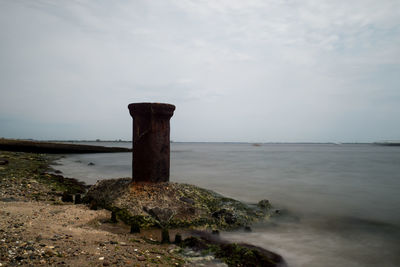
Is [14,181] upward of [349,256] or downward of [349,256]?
upward

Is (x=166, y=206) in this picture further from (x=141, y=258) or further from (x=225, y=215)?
(x=141, y=258)

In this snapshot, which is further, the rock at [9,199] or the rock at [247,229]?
the rock at [9,199]

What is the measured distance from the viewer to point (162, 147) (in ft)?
19.0

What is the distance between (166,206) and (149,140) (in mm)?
1464

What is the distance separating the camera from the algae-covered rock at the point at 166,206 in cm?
478

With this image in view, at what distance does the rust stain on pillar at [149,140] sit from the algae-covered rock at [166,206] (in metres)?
0.26

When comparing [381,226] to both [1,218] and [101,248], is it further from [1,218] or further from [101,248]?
[1,218]

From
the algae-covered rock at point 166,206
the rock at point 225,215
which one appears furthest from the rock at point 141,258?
the rock at point 225,215

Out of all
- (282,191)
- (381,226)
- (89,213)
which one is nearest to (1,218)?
(89,213)

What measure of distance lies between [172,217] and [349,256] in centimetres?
304

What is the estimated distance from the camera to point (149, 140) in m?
5.65

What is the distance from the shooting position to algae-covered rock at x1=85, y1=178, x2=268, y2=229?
4777mm

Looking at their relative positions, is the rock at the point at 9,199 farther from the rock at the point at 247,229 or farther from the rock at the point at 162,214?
the rock at the point at 247,229

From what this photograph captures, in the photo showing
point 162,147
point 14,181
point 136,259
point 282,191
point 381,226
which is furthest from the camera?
point 282,191
